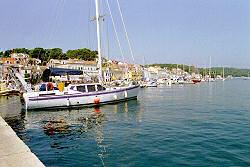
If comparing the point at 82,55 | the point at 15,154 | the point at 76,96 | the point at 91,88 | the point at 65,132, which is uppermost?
the point at 82,55

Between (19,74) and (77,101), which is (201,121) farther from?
(19,74)

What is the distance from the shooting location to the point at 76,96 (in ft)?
103

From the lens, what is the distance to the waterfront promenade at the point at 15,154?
787 centimetres

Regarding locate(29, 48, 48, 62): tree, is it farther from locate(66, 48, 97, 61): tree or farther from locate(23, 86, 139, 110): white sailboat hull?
locate(23, 86, 139, 110): white sailboat hull

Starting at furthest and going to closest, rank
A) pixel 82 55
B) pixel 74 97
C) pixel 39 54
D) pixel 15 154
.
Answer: pixel 82 55 → pixel 39 54 → pixel 74 97 → pixel 15 154

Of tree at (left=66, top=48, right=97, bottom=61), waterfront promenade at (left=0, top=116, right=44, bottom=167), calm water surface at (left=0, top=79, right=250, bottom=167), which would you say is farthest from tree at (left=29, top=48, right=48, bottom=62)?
waterfront promenade at (left=0, top=116, right=44, bottom=167)

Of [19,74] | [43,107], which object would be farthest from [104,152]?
[19,74]

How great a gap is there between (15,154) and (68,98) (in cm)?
2244

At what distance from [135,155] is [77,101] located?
19.8m

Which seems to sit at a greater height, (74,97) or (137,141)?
(74,97)

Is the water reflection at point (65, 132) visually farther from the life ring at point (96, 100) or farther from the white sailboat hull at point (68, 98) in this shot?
the life ring at point (96, 100)

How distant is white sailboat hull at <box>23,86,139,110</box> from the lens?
29672 mm

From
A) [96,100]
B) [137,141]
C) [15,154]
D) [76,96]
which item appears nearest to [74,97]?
[76,96]

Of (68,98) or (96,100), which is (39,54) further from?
(68,98)
